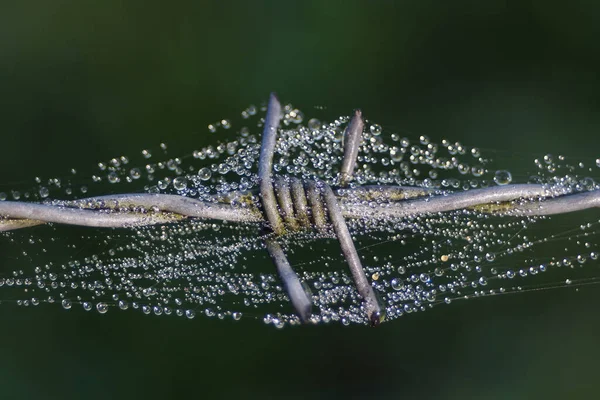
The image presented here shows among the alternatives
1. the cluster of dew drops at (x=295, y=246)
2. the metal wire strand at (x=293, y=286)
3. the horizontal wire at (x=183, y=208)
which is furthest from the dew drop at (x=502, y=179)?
the metal wire strand at (x=293, y=286)

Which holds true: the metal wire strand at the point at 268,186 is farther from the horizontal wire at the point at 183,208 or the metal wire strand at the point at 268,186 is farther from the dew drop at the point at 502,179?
the dew drop at the point at 502,179

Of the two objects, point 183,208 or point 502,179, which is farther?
point 502,179

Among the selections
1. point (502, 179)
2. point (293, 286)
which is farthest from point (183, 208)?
point (502, 179)

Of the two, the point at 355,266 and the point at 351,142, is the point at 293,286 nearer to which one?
the point at 355,266

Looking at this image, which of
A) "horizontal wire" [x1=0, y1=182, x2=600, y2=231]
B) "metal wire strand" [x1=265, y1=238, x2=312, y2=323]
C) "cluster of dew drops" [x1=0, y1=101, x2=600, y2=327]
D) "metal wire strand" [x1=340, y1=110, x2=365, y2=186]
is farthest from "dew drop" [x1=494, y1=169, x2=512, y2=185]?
"metal wire strand" [x1=265, y1=238, x2=312, y2=323]

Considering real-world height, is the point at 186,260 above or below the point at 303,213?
above

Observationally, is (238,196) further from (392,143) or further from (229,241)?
(392,143)

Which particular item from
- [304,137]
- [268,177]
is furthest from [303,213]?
[304,137]

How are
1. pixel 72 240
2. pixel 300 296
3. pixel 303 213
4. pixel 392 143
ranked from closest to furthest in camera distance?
pixel 300 296, pixel 303 213, pixel 72 240, pixel 392 143
